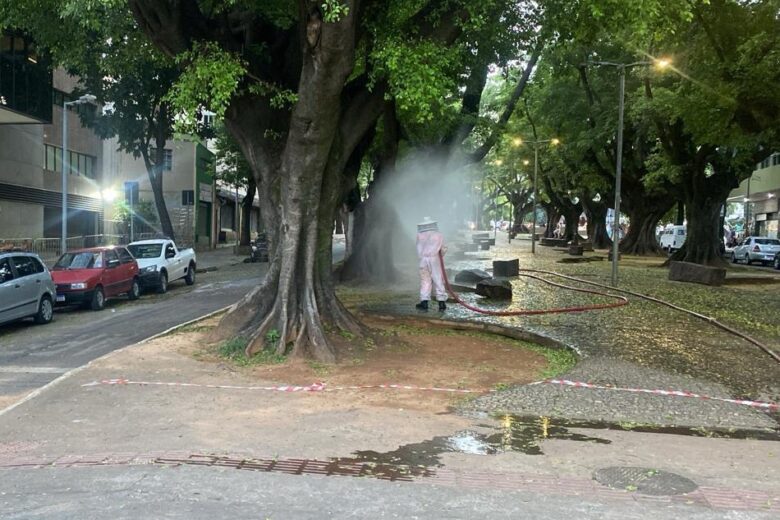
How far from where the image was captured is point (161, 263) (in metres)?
19.0

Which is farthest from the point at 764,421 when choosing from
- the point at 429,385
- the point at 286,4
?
the point at 286,4

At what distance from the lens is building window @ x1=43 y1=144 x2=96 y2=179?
29.9 metres

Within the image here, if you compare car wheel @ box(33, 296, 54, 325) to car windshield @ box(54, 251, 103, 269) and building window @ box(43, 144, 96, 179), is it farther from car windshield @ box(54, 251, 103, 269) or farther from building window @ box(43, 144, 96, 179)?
building window @ box(43, 144, 96, 179)

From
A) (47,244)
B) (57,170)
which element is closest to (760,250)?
A: (47,244)

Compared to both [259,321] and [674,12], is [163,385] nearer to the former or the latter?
[259,321]

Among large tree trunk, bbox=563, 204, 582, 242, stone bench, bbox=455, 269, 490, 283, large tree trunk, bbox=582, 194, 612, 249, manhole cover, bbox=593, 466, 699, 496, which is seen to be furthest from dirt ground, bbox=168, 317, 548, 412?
large tree trunk, bbox=563, 204, 582, 242

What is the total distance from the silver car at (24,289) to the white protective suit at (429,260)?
300 inches

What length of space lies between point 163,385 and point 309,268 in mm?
2860

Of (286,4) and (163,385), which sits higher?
(286,4)

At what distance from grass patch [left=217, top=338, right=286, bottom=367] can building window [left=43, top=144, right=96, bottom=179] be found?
82.1 ft

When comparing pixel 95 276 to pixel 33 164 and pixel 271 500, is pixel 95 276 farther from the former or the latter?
pixel 33 164

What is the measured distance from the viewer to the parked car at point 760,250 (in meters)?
32.1

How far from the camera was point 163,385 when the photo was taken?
24.0 feet

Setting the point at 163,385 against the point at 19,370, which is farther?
Answer: the point at 19,370
